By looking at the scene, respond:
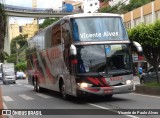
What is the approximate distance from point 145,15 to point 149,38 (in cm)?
3044

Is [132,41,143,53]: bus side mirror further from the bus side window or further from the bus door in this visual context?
the bus side window

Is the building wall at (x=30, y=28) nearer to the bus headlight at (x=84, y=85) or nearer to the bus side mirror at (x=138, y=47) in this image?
the bus side mirror at (x=138, y=47)

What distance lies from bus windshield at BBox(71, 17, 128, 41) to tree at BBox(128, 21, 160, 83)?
4.59 meters

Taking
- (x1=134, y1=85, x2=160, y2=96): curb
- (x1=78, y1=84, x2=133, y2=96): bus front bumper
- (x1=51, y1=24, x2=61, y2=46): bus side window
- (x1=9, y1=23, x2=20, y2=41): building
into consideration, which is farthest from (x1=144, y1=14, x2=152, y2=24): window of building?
(x1=78, y1=84, x2=133, y2=96): bus front bumper

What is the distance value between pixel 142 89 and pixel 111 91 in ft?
18.9

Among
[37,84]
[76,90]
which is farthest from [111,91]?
[37,84]

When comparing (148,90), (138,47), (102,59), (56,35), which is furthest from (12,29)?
(138,47)

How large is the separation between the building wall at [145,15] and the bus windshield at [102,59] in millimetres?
31187

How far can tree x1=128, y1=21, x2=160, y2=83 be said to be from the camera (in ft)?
70.8

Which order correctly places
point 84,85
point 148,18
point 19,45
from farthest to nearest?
point 19,45, point 148,18, point 84,85

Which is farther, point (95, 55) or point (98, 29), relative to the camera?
point (98, 29)

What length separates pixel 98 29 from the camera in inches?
670

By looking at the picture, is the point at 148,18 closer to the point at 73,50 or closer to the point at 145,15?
the point at 145,15

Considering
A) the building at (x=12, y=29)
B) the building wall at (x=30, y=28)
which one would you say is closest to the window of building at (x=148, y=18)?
the building at (x=12, y=29)
